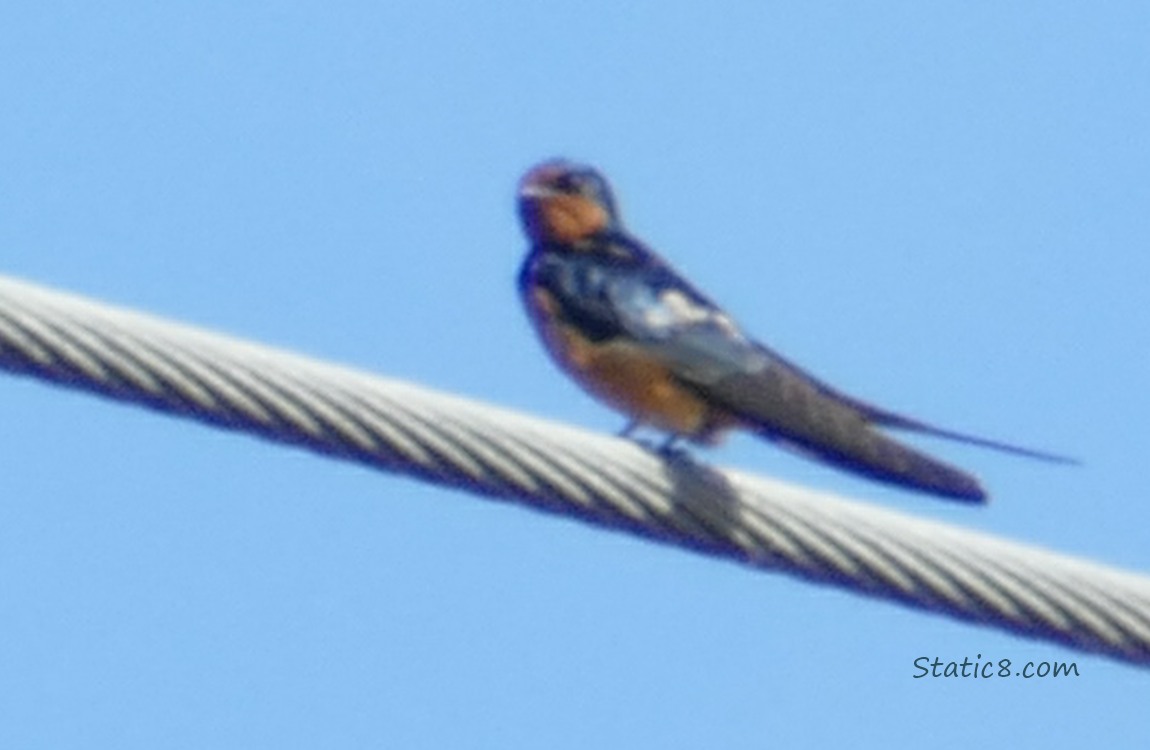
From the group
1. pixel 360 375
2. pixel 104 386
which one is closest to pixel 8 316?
pixel 104 386

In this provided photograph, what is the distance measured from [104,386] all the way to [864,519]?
0.99 m

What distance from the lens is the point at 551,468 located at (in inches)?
147

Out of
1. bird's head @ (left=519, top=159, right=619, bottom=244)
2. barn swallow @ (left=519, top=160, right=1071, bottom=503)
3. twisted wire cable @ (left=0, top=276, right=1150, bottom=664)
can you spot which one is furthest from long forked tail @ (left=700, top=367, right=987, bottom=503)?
bird's head @ (left=519, top=159, right=619, bottom=244)

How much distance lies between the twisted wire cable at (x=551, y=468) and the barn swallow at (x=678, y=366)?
0.31 m

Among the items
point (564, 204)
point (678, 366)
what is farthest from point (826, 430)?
point (564, 204)

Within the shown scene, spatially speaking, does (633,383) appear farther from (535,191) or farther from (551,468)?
(551,468)

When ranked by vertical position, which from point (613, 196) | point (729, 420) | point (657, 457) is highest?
point (613, 196)

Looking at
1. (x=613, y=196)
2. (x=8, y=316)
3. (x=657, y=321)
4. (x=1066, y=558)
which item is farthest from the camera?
(x=613, y=196)

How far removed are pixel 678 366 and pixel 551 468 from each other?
1.53 m

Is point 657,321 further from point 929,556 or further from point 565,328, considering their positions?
point 929,556

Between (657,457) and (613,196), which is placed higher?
(613,196)

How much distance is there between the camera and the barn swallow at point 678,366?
4.67 metres

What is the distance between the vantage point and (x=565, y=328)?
5.65 m

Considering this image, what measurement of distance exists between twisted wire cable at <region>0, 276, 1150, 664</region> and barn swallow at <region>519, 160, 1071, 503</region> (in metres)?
0.31
